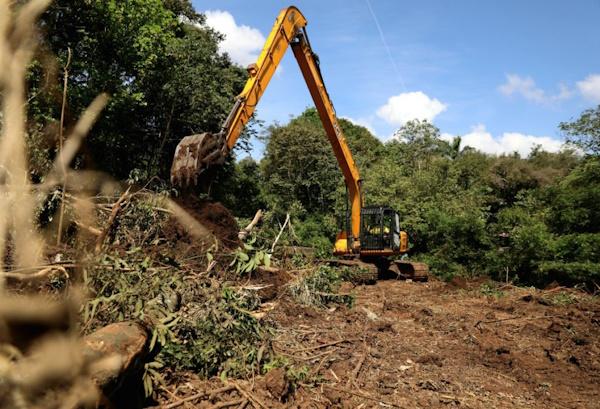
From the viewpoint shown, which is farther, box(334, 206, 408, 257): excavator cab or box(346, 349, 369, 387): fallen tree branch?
box(334, 206, 408, 257): excavator cab

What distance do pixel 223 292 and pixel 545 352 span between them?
4377 mm

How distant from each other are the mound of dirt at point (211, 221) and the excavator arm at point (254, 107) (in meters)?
0.52

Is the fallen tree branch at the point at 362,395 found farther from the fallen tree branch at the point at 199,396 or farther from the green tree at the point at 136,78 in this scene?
the green tree at the point at 136,78

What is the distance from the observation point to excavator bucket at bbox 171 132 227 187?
695cm

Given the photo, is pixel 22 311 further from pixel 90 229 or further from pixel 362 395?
pixel 90 229

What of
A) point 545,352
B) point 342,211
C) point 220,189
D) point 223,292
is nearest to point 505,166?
point 342,211

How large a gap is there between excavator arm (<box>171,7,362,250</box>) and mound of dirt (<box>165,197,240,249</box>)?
0.52 meters

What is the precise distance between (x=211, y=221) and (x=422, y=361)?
378cm

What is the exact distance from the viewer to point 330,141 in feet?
39.7

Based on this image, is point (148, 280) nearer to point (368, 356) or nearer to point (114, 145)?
point (368, 356)

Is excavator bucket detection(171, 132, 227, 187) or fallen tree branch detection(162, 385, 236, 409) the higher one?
excavator bucket detection(171, 132, 227, 187)

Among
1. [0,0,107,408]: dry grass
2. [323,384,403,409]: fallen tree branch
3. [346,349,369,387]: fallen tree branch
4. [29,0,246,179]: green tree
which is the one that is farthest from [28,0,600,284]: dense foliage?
[0,0,107,408]: dry grass

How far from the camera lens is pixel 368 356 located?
5465 millimetres

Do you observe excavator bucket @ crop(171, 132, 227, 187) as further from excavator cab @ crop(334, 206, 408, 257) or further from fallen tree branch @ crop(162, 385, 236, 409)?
excavator cab @ crop(334, 206, 408, 257)
